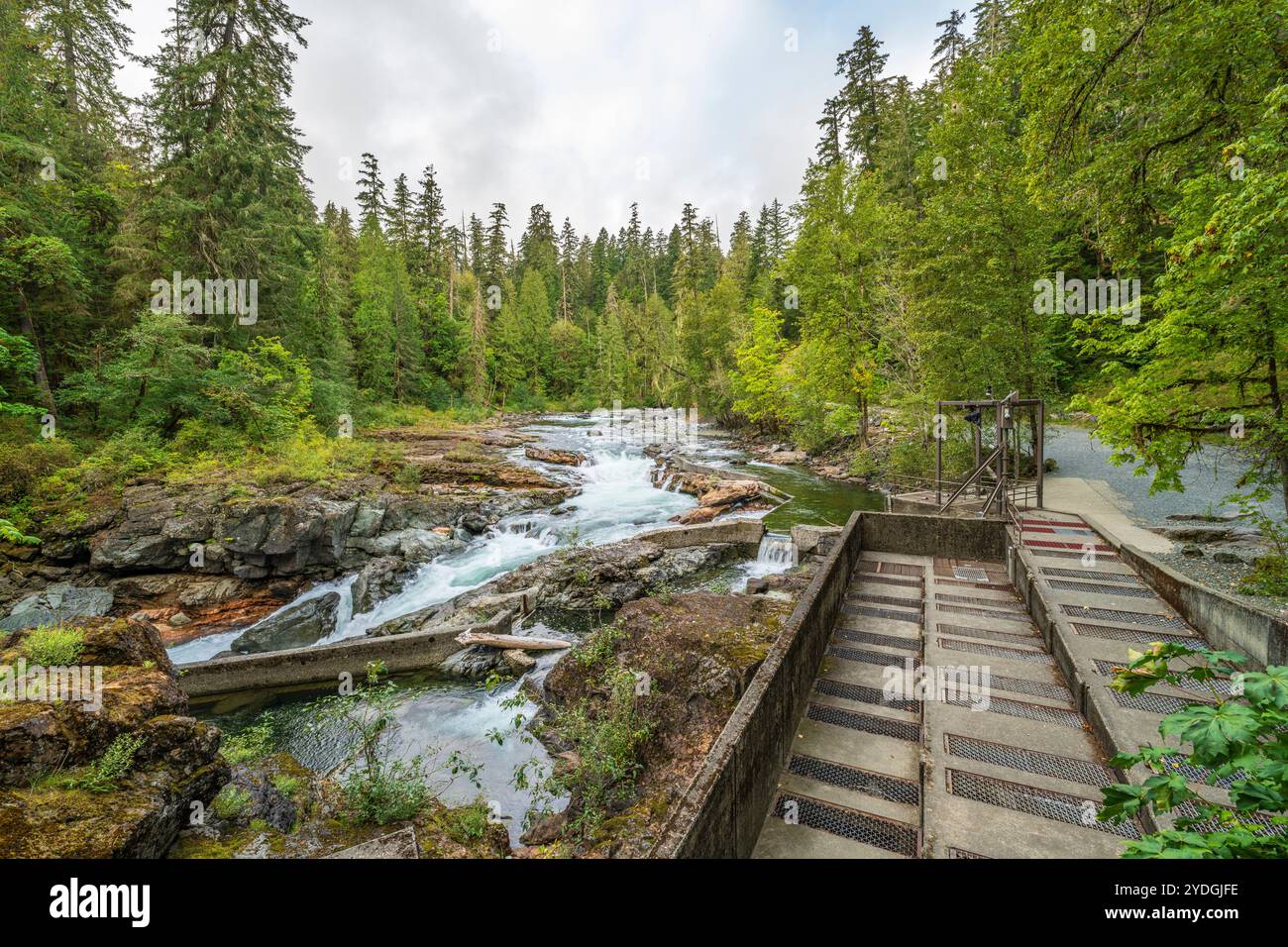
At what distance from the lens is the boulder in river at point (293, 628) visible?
36.0ft

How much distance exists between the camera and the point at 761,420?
3622 centimetres

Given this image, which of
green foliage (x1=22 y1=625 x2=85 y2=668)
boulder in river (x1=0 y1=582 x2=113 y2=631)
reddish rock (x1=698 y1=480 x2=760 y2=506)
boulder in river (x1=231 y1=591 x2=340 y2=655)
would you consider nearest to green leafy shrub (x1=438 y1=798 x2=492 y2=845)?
green foliage (x1=22 y1=625 x2=85 y2=668)

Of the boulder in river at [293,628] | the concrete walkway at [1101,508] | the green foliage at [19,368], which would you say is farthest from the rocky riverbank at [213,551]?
the concrete walkway at [1101,508]

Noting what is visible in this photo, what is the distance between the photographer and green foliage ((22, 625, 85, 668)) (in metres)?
5.41

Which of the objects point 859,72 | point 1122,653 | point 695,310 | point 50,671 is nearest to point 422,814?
point 50,671

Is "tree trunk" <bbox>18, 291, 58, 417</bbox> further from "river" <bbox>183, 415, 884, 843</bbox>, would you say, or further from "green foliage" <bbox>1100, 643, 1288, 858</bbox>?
"green foliage" <bbox>1100, 643, 1288, 858</bbox>

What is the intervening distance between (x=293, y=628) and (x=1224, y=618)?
52.1 feet

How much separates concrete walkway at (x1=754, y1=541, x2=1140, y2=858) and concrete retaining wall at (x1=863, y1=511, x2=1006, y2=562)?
9.73 feet

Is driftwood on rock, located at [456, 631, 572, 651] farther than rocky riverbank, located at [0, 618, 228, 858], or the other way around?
driftwood on rock, located at [456, 631, 572, 651]

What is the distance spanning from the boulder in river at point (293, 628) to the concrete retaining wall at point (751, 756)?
34.8 ft

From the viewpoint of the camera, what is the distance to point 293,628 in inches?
455

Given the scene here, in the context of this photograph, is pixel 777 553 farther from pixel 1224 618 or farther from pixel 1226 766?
pixel 1226 766
